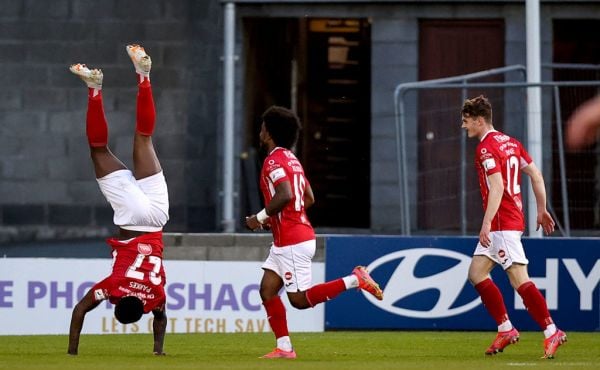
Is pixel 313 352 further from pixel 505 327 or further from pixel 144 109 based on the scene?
pixel 144 109

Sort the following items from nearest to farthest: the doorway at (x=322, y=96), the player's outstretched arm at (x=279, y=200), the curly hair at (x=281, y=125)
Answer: the player's outstretched arm at (x=279, y=200), the curly hair at (x=281, y=125), the doorway at (x=322, y=96)

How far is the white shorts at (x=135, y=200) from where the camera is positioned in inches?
456

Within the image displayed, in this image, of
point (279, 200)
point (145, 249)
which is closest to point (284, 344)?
point (279, 200)

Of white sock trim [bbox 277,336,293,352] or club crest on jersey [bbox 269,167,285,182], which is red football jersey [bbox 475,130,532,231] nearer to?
club crest on jersey [bbox 269,167,285,182]

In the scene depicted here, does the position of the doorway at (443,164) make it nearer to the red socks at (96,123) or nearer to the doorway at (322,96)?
the doorway at (322,96)

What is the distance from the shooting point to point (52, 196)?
64.2 ft

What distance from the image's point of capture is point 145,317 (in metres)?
16.0

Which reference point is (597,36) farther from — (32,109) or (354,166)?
(32,109)

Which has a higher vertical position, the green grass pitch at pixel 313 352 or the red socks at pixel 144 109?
the red socks at pixel 144 109

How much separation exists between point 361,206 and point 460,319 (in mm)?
3958

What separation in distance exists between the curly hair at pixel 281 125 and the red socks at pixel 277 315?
114 cm

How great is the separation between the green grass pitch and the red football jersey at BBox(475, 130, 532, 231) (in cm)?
104

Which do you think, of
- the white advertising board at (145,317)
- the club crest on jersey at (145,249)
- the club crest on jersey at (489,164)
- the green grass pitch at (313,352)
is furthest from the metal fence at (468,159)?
the club crest on jersey at (145,249)

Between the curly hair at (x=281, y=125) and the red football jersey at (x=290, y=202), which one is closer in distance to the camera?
the red football jersey at (x=290, y=202)
